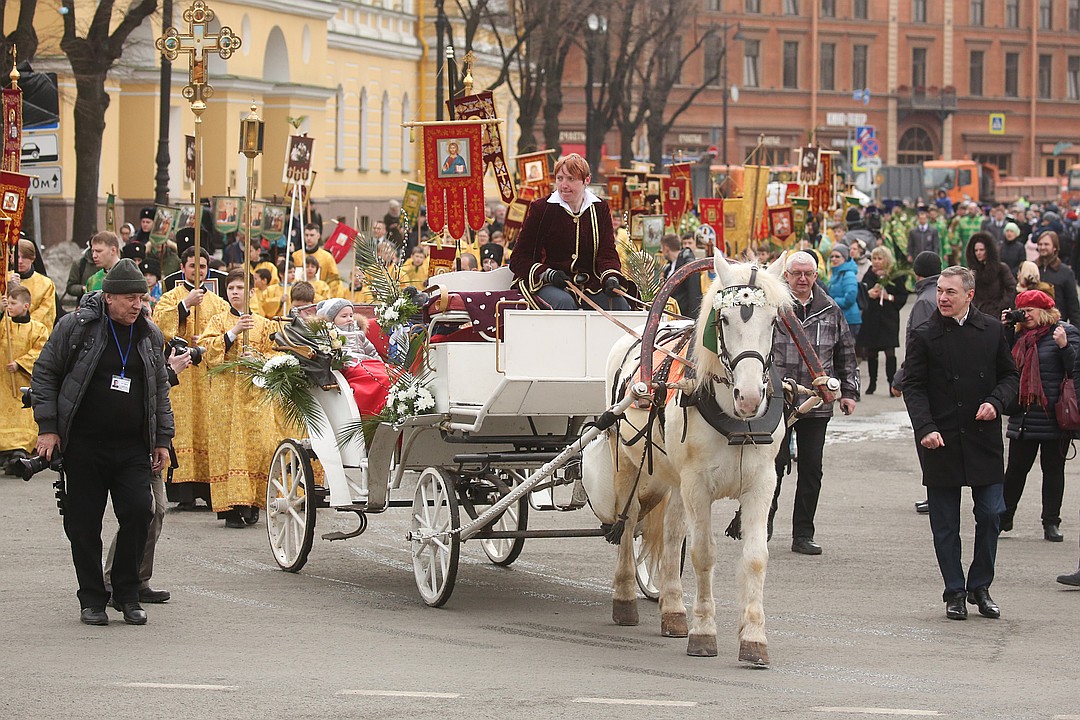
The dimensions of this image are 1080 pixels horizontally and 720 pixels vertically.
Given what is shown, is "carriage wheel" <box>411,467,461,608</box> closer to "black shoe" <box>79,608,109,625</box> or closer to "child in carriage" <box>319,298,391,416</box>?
"child in carriage" <box>319,298,391,416</box>

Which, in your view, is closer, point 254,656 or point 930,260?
point 254,656

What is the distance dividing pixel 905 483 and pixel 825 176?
681 inches

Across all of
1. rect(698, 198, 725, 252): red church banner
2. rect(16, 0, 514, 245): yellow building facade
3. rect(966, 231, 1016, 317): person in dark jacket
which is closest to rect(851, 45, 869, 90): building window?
rect(16, 0, 514, 245): yellow building facade

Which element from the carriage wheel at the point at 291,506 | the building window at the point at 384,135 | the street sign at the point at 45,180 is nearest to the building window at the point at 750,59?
the building window at the point at 384,135

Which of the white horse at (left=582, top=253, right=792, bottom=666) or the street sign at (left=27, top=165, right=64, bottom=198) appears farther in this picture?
the street sign at (left=27, top=165, right=64, bottom=198)

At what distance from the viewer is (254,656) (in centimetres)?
871

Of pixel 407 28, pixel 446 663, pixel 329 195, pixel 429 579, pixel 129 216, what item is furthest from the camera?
pixel 407 28

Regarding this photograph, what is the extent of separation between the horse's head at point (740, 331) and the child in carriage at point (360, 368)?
3.21 metres

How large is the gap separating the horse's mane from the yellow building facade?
23.5 metres

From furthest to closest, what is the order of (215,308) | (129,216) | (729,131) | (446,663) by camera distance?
(729,131) < (129,216) < (215,308) < (446,663)

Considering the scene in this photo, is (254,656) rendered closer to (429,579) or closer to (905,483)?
(429,579)

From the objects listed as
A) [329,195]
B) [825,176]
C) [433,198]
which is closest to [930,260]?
[433,198]

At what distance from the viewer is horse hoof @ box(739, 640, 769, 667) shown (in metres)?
8.48

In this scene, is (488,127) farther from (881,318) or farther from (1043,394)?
(881,318)
